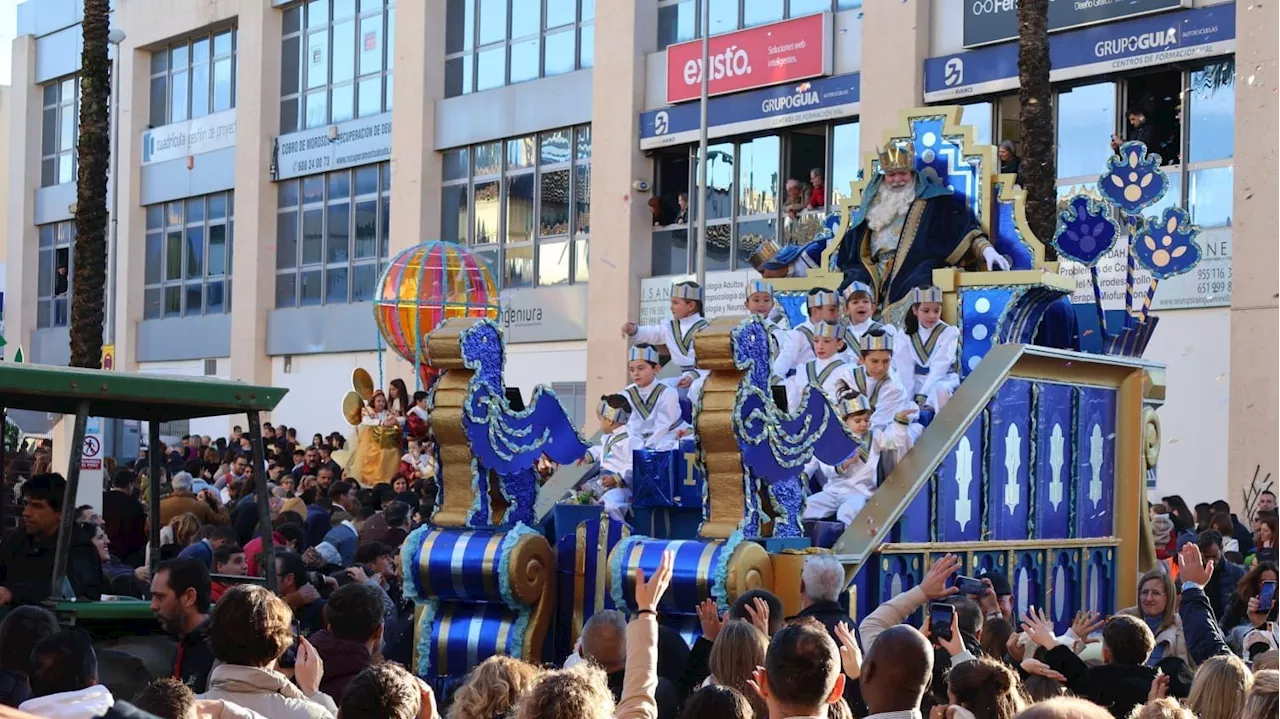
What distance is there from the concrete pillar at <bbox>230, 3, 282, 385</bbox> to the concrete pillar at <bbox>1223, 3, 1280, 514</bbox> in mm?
21410

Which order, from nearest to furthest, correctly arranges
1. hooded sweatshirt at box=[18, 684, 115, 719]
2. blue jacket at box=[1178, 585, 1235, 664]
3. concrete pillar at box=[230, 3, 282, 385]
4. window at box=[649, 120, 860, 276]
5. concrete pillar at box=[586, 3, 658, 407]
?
hooded sweatshirt at box=[18, 684, 115, 719] → blue jacket at box=[1178, 585, 1235, 664] → window at box=[649, 120, 860, 276] → concrete pillar at box=[586, 3, 658, 407] → concrete pillar at box=[230, 3, 282, 385]

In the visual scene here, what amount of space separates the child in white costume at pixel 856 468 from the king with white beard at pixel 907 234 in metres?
2.20

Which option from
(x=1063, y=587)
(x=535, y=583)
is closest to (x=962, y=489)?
(x=1063, y=587)

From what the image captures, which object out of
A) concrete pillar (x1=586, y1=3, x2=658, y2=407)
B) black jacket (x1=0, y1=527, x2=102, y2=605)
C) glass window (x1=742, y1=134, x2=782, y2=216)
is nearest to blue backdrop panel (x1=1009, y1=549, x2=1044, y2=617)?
black jacket (x1=0, y1=527, x2=102, y2=605)

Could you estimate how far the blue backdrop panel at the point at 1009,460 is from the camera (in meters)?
12.7

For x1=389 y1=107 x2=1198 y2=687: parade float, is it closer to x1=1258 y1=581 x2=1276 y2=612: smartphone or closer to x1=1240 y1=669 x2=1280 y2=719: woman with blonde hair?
x1=1258 y1=581 x2=1276 y2=612: smartphone

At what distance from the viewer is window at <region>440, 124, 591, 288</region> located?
31.9m

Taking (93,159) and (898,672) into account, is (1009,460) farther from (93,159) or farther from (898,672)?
(93,159)

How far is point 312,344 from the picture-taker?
120 ft

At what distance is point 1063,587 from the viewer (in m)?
13.7

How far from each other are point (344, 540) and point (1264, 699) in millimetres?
9139

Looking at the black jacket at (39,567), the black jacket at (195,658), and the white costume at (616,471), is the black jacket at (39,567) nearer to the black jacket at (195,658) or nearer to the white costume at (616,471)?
the black jacket at (195,658)

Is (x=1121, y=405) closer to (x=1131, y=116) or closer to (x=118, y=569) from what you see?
(x=118, y=569)

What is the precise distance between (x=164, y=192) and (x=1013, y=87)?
22.9 metres
